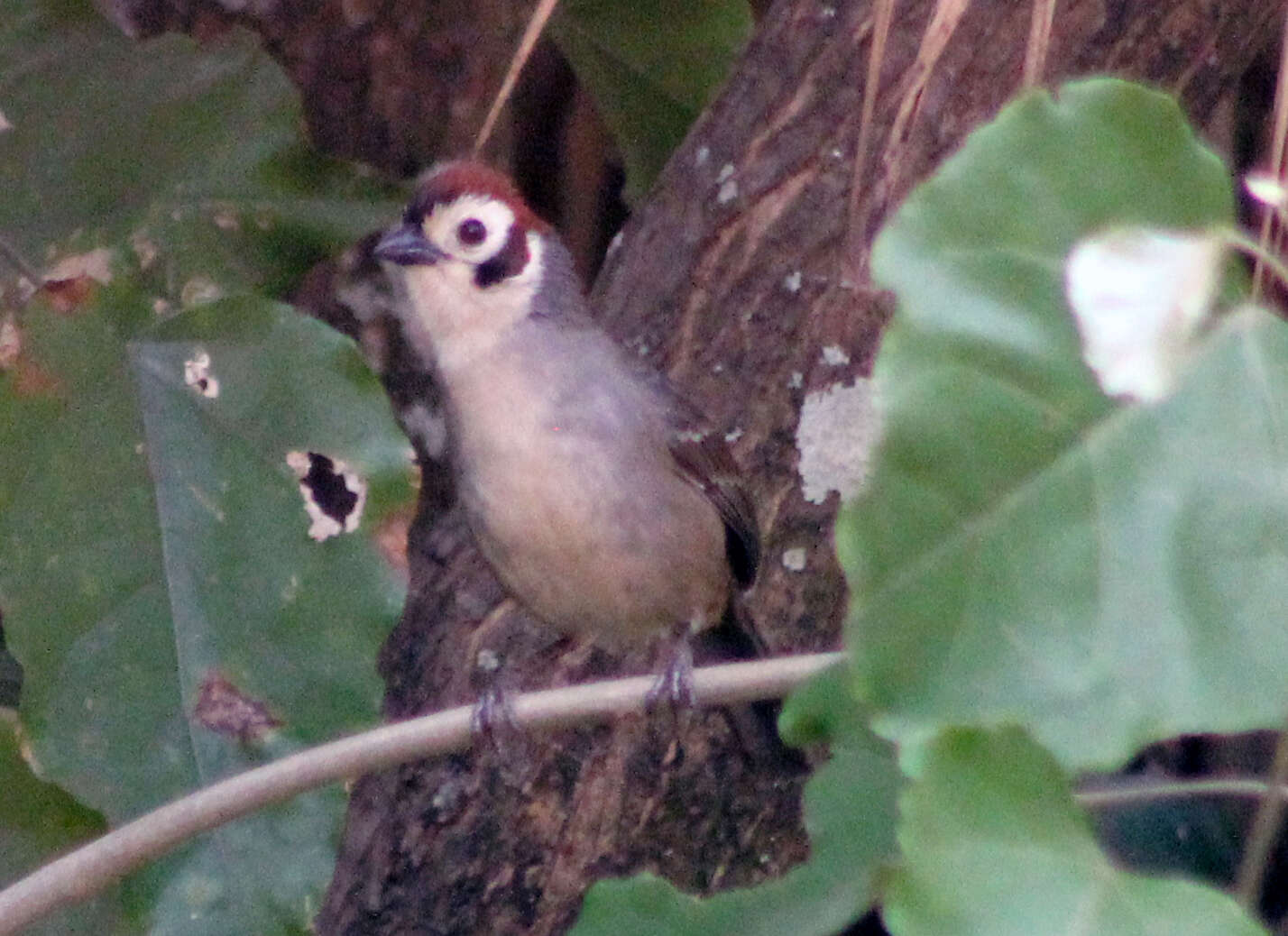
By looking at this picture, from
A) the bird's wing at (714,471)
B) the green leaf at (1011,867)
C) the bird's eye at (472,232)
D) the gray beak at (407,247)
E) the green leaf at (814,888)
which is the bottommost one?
the bird's wing at (714,471)

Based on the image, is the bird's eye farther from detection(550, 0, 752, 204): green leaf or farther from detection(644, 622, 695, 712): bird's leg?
detection(644, 622, 695, 712): bird's leg

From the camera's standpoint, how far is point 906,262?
1.09m

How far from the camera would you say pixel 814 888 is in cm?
136

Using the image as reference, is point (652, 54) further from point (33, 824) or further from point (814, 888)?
point (814, 888)

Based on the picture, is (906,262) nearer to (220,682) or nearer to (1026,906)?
(1026,906)

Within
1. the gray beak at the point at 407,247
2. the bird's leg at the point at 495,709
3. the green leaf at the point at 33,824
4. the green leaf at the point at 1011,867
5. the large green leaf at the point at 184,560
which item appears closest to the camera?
the green leaf at the point at 1011,867

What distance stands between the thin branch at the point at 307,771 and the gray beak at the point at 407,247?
1123 mm

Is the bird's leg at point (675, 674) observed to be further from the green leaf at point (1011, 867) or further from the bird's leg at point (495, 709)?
the green leaf at point (1011, 867)

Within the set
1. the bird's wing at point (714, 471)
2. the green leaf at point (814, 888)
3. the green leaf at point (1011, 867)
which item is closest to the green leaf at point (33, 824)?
the green leaf at point (814, 888)

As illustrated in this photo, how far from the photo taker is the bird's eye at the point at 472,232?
254 centimetres

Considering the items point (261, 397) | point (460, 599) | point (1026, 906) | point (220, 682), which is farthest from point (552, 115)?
point (1026, 906)

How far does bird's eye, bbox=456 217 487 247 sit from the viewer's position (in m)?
2.54

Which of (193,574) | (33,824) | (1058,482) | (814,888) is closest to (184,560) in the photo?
(193,574)

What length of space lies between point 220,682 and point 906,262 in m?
1.16
